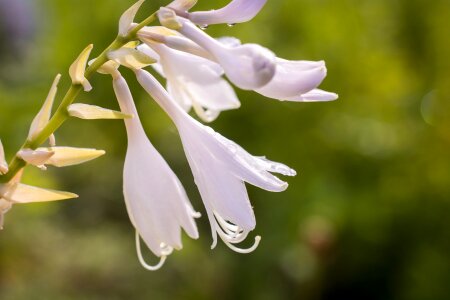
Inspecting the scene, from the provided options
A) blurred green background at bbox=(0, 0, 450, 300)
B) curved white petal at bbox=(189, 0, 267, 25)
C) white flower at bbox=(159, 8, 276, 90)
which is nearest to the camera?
white flower at bbox=(159, 8, 276, 90)

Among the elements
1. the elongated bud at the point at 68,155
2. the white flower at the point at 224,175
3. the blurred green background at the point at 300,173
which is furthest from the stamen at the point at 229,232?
the blurred green background at the point at 300,173

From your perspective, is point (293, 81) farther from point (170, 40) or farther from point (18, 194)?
point (18, 194)

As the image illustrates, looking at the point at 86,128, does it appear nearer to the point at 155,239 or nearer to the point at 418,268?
the point at 418,268

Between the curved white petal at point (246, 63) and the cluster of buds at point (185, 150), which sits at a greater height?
the curved white petal at point (246, 63)

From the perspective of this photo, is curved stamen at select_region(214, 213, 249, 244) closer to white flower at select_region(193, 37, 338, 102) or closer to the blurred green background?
white flower at select_region(193, 37, 338, 102)

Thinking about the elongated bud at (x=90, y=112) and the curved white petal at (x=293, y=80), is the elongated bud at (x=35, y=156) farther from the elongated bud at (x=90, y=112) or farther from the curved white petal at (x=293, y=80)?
the curved white petal at (x=293, y=80)

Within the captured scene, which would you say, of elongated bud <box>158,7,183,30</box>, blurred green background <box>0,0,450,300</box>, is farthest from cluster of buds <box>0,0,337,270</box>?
blurred green background <box>0,0,450,300</box>

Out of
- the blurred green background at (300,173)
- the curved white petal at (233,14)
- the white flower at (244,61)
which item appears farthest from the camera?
the blurred green background at (300,173)
